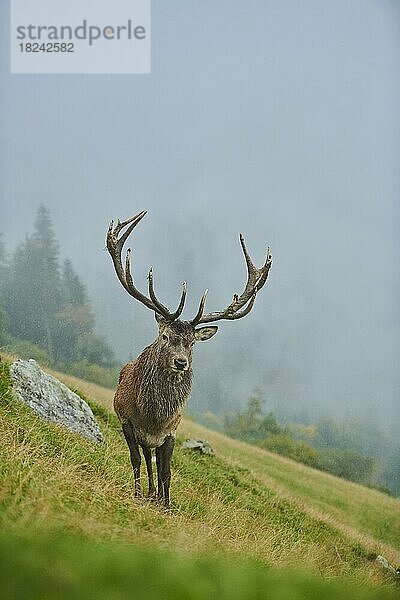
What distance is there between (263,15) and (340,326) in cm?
1153

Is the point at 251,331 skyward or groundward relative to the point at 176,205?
groundward

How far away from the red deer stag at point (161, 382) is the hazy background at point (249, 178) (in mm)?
4453

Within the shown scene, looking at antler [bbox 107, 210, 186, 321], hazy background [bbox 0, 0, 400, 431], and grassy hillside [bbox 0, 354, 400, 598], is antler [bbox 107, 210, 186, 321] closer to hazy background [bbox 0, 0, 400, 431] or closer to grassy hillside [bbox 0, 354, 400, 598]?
grassy hillside [bbox 0, 354, 400, 598]

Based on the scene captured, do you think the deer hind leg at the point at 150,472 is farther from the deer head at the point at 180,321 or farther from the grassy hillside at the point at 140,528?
the deer head at the point at 180,321

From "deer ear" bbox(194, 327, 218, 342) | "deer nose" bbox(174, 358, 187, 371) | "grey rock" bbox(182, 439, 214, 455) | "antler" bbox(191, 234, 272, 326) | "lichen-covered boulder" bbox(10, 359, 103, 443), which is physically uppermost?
"antler" bbox(191, 234, 272, 326)

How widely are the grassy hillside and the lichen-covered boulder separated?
0.36 feet

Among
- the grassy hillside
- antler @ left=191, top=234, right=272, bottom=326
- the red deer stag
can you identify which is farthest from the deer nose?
the grassy hillside

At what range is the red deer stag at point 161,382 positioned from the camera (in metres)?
3.35

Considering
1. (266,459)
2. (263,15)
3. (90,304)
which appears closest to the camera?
(263,15)

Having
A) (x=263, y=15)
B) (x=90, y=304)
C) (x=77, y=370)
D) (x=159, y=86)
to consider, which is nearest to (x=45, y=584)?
(x=263, y=15)

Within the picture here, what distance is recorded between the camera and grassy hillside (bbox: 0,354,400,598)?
0.99m

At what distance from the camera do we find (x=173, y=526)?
8.21ft

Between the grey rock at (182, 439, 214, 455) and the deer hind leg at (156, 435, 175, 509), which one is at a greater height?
the deer hind leg at (156, 435, 175, 509)

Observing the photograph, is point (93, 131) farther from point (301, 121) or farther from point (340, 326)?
point (340, 326)
